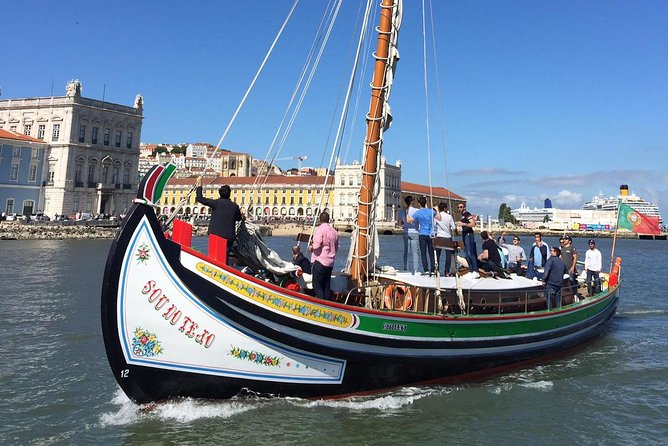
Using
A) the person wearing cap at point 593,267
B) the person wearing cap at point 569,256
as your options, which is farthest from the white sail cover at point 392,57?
the person wearing cap at point 593,267

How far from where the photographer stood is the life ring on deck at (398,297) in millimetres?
8609

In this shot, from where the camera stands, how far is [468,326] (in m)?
8.70

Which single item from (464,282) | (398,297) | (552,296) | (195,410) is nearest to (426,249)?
(464,282)

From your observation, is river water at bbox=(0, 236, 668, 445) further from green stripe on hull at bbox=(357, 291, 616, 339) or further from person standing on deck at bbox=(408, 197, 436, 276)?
person standing on deck at bbox=(408, 197, 436, 276)

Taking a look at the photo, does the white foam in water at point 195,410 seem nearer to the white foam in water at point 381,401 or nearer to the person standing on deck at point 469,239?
the white foam in water at point 381,401

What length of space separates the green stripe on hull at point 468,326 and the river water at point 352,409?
973 millimetres

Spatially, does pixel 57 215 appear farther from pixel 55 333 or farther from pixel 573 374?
pixel 573 374

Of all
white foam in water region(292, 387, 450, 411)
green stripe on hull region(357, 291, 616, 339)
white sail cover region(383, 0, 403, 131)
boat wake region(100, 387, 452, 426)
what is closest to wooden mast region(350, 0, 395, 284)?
white sail cover region(383, 0, 403, 131)

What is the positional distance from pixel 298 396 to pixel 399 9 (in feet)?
23.6

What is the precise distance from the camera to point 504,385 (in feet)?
31.0

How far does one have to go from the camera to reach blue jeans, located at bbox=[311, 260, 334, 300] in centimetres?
782

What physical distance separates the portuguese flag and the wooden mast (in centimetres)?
969

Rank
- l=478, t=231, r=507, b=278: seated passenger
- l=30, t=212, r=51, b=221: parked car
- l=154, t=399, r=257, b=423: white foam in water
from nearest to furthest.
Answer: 1. l=154, t=399, r=257, b=423: white foam in water
2. l=478, t=231, r=507, b=278: seated passenger
3. l=30, t=212, r=51, b=221: parked car

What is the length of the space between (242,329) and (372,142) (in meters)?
4.36
